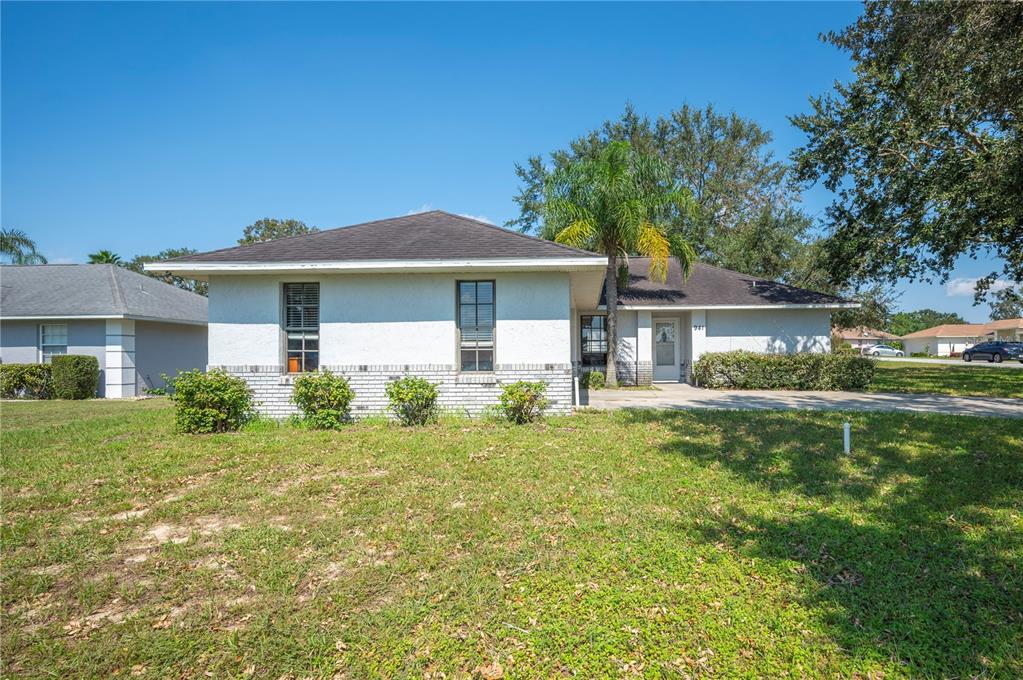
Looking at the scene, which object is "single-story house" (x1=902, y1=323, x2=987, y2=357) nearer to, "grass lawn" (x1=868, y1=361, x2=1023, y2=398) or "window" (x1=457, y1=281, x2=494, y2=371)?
"grass lawn" (x1=868, y1=361, x2=1023, y2=398)

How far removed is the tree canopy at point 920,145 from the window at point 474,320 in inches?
419

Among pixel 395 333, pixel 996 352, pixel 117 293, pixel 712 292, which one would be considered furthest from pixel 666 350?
pixel 996 352

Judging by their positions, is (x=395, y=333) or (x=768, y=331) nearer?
(x=395, y=333)

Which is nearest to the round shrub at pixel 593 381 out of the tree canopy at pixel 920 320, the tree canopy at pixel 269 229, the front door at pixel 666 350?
the front door at pixel 666 350

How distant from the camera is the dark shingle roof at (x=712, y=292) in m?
17.8

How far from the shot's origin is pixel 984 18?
8836mm

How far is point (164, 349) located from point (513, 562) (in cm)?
1958

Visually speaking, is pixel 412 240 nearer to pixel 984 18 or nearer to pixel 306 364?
pixel 306 364

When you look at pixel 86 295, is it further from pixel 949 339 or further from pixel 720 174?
→ pixel 949 339

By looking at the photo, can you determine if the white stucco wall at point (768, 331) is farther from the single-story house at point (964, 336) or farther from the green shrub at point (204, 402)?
the single-story house at point (964, 336)

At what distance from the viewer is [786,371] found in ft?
52.5

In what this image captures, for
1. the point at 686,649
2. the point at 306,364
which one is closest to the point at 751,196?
the point at 306,364

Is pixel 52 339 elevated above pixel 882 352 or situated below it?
above

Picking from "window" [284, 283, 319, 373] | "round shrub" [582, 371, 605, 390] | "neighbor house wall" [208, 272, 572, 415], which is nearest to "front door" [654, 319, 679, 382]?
"round shrub" [582, 371, 605, 390]
